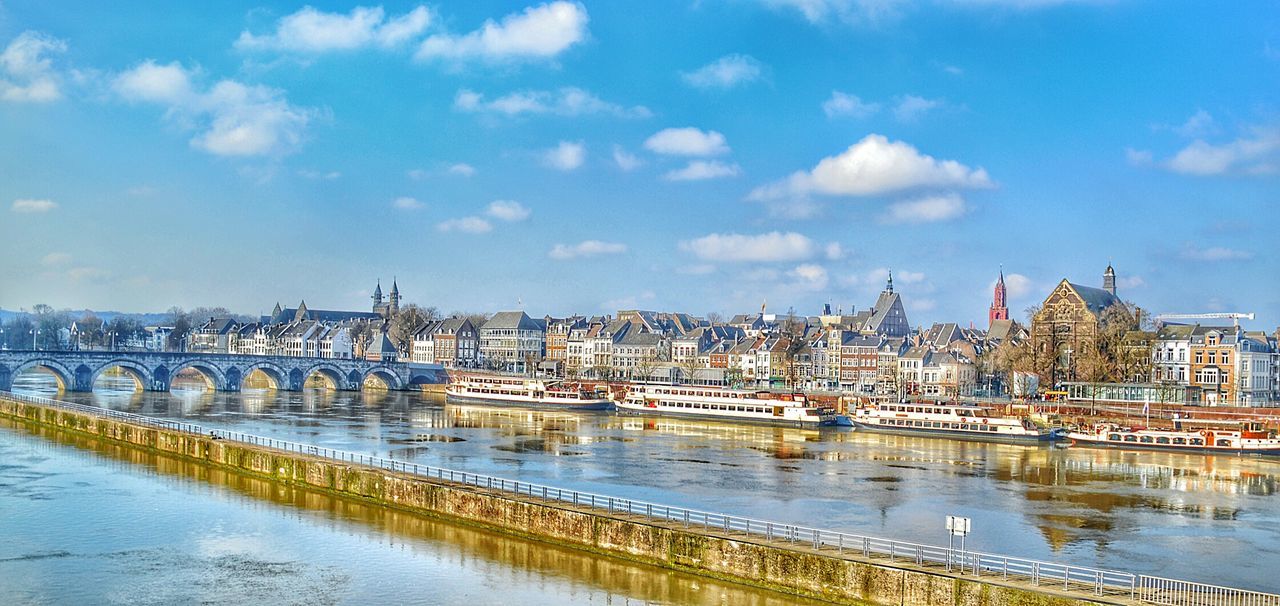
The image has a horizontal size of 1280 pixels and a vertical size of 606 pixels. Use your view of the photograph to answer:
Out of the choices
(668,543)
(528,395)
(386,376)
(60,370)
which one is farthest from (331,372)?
(668,543)

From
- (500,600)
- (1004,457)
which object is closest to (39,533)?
(500,600)

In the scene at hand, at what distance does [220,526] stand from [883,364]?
321 ft

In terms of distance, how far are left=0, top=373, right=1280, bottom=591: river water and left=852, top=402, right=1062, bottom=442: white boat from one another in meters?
2.21

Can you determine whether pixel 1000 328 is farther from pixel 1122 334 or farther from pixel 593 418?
pixel 593 418

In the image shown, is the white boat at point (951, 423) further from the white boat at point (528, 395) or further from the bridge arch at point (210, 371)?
the bridge arch at point (210, 371)

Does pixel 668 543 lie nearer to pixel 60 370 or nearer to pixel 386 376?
pixel 60 370

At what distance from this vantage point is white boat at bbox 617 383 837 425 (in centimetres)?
8644

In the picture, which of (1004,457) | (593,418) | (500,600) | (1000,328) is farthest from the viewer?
(1000,328)

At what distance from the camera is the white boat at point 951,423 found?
75.3m

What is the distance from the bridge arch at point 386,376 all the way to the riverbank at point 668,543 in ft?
267

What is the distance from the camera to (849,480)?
2052 inches

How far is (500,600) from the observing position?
27969mm

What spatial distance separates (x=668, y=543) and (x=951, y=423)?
52.7m

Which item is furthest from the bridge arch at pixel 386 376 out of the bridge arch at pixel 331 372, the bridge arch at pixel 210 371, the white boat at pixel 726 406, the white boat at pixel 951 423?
the white boat at pixel 951 423
